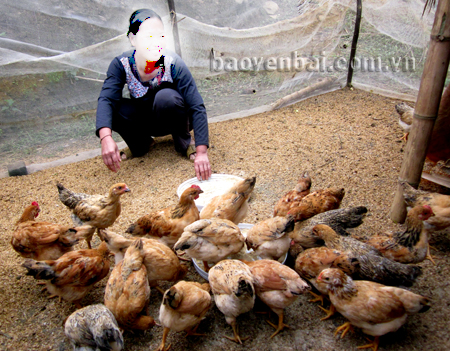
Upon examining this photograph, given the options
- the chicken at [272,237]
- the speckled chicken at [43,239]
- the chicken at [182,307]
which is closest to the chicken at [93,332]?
the chicken at [182,307]

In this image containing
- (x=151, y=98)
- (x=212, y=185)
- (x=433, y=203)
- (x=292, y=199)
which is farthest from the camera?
(x=151, y=98)

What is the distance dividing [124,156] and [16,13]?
2.26m

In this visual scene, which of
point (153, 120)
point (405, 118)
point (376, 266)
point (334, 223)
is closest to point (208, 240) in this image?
point (334, 223)

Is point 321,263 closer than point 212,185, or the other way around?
point 321,263

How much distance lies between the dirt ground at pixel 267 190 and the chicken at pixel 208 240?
0.39 m

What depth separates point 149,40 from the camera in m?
3.60

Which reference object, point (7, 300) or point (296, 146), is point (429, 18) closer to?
point (296, 146)

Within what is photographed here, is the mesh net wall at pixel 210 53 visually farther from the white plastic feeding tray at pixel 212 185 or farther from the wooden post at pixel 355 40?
the white plastic feeding tray at pixel 212 185

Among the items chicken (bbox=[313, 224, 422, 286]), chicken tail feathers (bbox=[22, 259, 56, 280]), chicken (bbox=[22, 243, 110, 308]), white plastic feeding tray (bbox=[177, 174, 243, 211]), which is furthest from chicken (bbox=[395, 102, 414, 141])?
chicken tail feathers (bbox=[22, 259, 56, 280])

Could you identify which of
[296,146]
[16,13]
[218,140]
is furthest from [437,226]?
[16,13]

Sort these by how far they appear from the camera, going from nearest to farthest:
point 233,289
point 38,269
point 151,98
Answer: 1. point 233,289
2. point 38,269
3. point 151,98

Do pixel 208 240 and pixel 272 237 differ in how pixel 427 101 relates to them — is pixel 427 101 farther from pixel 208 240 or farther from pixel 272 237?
pixel 208 240

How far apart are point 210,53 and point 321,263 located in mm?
3966

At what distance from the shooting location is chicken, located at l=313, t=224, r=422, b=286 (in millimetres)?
2092
